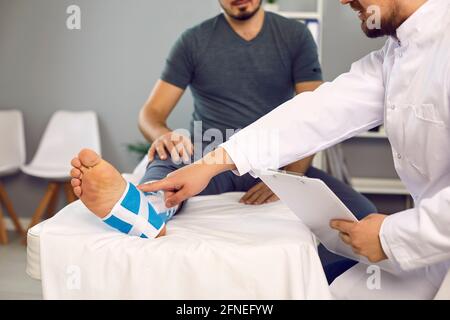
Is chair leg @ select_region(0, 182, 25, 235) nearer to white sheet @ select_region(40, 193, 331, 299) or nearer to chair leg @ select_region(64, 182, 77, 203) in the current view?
chair leg @ select_region(64, 182, 77, 203)

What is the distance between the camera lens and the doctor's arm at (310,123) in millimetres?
1354

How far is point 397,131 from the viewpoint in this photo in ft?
4.13

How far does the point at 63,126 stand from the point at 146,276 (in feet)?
8.59

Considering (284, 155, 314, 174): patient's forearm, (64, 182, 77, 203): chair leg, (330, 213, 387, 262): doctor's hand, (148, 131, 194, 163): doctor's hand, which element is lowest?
(64, 182, 77, 203): chair leg

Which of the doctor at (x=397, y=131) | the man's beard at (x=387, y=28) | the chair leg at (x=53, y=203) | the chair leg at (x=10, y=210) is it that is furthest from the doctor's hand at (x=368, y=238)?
the chair leg at (x=10, y=210)

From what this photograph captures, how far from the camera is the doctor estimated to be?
1.10m

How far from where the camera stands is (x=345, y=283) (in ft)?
→ 4.19

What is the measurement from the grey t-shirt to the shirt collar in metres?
0.83

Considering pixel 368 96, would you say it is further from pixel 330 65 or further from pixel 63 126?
pixel 63 126

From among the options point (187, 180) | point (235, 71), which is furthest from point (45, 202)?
point (187, 180)

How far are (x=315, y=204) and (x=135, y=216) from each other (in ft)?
1.13

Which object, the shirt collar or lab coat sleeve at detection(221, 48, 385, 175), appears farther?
lab coat sleeve at detection(221, 48, 385, 175)

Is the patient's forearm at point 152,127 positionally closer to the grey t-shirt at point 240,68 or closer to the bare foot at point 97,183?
the grey t-shirt at point 240,68

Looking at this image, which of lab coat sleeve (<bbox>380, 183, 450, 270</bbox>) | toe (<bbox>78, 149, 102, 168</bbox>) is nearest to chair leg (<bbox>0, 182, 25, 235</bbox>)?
toe (<bbox>78, 149, 102, 168</bbox>)
